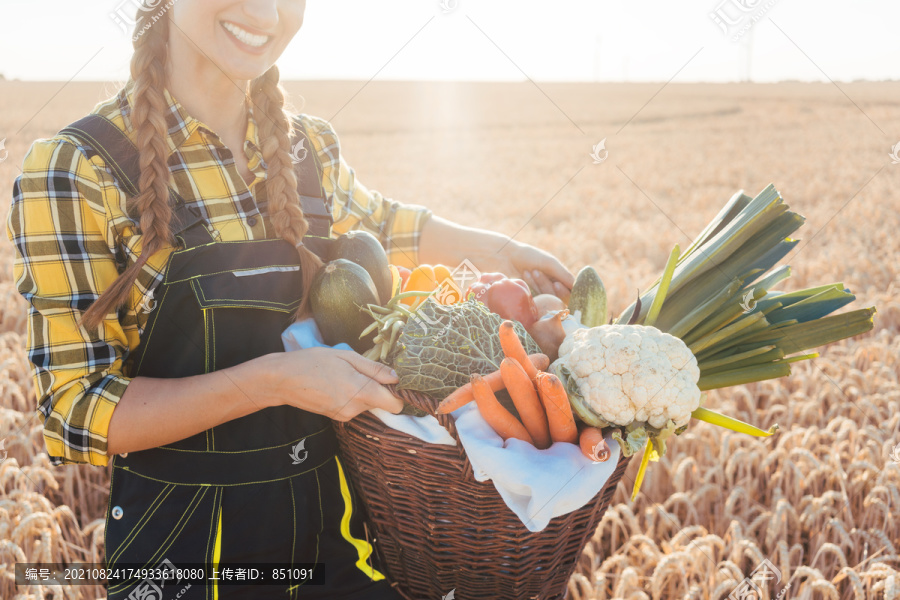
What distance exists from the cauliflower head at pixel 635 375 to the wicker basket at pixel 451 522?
182 mm

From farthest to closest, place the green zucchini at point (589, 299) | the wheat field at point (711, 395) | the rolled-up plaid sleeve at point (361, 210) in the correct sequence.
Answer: the wheat field at point (711, 395)
the rolled-up plaid sleeve at point (361, 210)
the green zucchini at point (589, 299)

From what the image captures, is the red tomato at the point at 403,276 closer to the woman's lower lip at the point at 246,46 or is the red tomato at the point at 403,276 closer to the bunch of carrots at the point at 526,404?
the bunch of carrots at the point at 526,404

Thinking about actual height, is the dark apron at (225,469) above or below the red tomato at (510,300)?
below

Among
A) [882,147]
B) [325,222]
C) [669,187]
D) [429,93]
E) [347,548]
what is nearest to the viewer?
[347,548]

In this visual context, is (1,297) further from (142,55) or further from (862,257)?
(862,257)

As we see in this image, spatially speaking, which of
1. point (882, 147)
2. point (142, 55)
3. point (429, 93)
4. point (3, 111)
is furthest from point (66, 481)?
point (429, 93)

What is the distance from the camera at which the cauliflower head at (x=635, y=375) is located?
1.57m

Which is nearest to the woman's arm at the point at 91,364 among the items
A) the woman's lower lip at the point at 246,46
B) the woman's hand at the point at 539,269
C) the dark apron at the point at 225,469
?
the dark apron at the point at 225,469

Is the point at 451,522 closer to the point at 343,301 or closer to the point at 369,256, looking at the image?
the point at 343,301

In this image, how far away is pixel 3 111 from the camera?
25.5 meters

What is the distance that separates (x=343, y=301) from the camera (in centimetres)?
183

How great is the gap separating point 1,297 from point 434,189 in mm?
7947

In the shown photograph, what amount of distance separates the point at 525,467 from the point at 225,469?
0.96 metres

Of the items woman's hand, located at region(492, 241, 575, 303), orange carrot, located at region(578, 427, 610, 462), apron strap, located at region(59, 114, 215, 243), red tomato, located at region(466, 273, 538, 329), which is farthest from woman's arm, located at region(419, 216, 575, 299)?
apron strap, located at region(59, 114, 215, 243)
